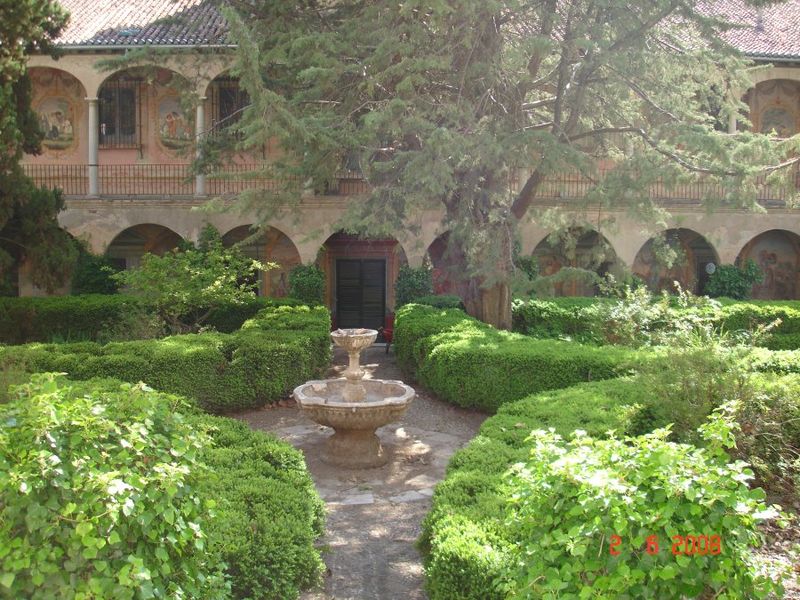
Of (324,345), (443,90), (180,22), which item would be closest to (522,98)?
(443,90)

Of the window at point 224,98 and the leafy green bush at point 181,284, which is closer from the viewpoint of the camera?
the leafy green bush at point 181,284

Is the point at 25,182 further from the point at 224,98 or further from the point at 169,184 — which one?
the point at 224,98

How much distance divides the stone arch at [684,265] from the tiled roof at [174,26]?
5112mm

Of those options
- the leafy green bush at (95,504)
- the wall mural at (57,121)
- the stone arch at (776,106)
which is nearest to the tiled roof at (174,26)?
the stone arch at (776,106)

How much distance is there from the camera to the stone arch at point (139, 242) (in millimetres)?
20766

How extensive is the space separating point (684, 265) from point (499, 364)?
13.9 meters

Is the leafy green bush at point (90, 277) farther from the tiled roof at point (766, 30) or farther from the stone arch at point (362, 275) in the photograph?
the tiled roof at point (766, 30)

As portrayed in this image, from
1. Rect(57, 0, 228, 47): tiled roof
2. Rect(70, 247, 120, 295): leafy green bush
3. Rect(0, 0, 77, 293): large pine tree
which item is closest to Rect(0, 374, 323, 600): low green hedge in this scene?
Rect(0, 0, 77, 293): large pine tree

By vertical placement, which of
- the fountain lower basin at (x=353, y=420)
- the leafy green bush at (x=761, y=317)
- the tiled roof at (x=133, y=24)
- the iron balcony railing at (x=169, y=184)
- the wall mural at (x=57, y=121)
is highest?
the tiled roof at (x=133, y=24)

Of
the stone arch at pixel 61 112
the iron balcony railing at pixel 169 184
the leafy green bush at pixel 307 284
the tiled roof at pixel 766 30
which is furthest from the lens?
the stone arch at pixel 61 112

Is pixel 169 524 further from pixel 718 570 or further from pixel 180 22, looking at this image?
pixel 180 22

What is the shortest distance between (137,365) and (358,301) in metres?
11.9

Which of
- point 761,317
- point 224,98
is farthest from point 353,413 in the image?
point 224,98

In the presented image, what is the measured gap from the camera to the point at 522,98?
459 inches
